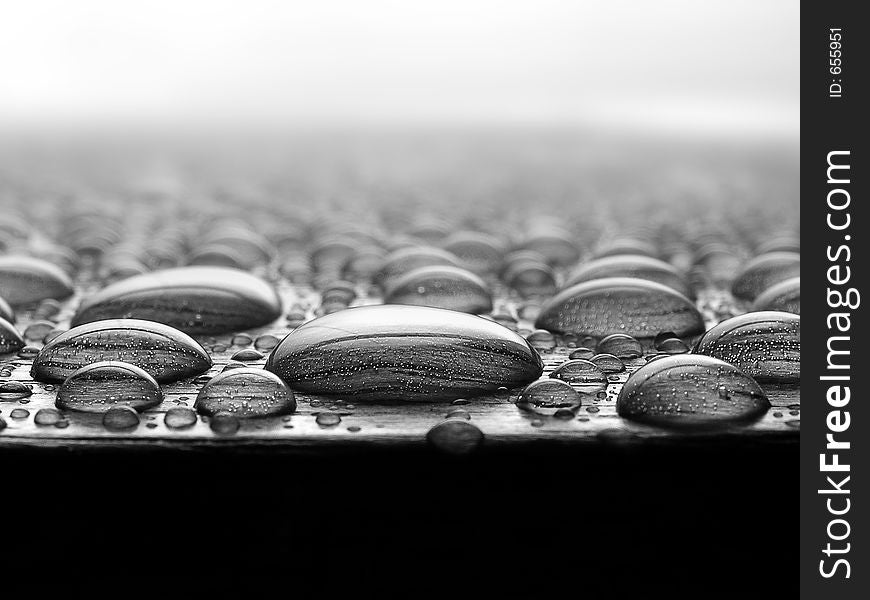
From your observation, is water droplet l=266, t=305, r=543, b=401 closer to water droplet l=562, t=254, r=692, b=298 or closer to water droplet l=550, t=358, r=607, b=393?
water droplet l=550, t=358, r=607, b=393

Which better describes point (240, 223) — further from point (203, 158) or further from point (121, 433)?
point (203, 158)

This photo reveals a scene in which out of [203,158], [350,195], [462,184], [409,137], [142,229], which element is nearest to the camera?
[142,229]

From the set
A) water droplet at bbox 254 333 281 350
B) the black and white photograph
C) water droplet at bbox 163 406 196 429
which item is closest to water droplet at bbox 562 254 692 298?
the black and white photograph

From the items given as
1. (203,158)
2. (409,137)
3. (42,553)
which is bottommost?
(42,553)

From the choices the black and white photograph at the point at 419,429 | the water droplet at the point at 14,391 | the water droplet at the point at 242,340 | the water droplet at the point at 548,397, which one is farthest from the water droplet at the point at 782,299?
the water droplet at the point at 14,391

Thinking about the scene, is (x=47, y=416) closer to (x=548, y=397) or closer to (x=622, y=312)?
(x=548, y=397)

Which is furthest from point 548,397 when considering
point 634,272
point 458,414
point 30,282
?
point 30,282
